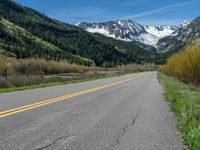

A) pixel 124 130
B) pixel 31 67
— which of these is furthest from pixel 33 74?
pixel 124 130

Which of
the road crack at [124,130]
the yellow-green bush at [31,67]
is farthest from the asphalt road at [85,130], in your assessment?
the yellow-green bush at [31,67]

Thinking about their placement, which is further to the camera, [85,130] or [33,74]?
[33,74]

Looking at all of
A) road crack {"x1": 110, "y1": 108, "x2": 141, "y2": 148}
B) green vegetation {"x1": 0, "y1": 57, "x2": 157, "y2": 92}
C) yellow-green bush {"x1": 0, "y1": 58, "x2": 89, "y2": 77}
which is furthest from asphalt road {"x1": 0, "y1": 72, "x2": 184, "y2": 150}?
yellow-green bush {"x1": 0, "y1": 58, "x2": 89, "y2": 77}

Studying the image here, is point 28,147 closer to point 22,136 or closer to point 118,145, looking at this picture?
point 22,136

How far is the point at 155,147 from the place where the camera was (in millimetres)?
6414

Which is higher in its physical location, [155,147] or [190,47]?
[190,47]

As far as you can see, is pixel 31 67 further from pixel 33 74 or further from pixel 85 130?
pixel 85 130

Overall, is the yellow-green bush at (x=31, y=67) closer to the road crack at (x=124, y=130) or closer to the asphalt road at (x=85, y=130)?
the asphalt road at (x=85, y=130)

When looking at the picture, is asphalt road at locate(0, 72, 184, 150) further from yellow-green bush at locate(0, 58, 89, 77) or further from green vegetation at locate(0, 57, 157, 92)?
yellow-green bush at locate(0, 58, 89, 77)

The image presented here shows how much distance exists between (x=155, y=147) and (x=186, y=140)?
903mm

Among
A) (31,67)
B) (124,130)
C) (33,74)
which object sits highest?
(31,67)

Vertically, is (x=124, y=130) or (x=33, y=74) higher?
(x=124, y=130)

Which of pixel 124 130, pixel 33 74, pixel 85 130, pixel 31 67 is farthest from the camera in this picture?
pixel 31 67

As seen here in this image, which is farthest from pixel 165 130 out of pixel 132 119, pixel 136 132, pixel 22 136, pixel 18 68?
pixel 18 68
